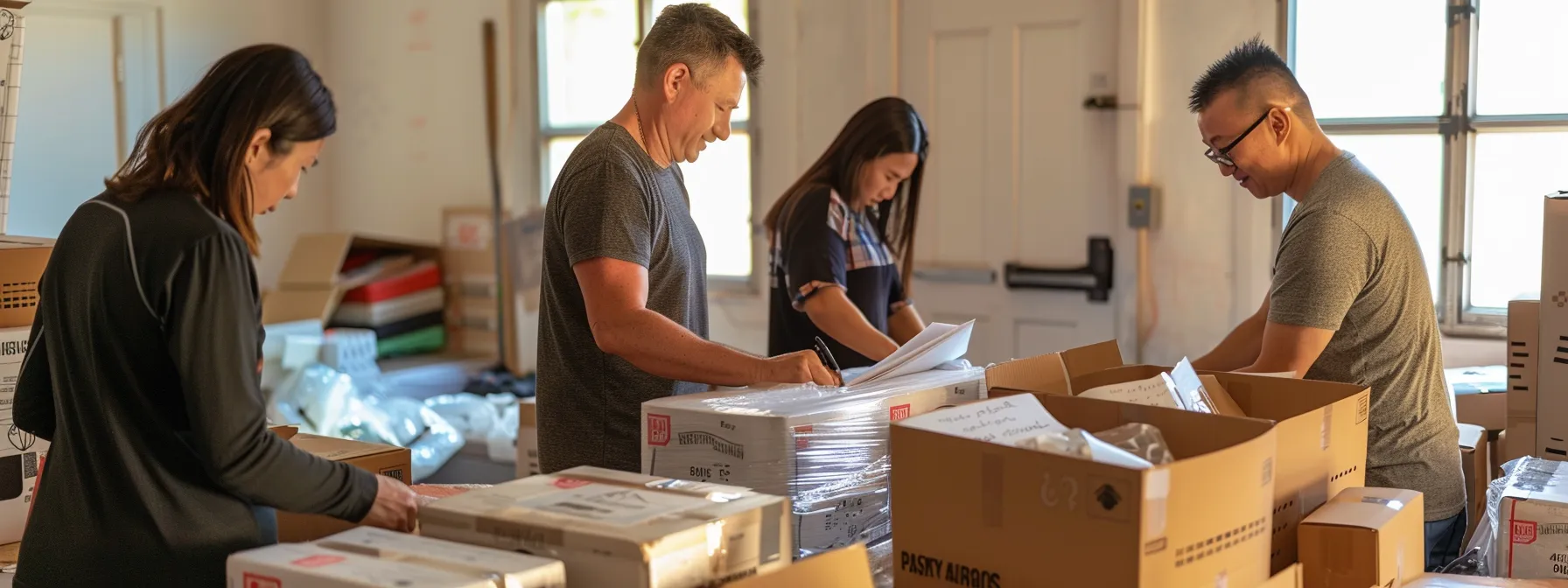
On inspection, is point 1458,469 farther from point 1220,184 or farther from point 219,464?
point 1220,184

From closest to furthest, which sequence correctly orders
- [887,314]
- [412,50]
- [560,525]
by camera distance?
[560,525]
[887,314]
[412,50]

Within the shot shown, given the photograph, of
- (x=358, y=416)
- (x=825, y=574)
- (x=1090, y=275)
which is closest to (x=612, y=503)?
(x=825, y=574)

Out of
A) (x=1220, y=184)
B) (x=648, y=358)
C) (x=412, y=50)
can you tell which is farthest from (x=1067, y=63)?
(x=412, y=50)

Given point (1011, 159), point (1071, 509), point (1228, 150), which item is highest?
point (1011, 159)

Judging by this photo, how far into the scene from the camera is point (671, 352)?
1.78 meters

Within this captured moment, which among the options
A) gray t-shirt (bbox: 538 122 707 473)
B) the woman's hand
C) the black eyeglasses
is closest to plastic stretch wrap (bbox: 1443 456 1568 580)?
the black eyeglasses

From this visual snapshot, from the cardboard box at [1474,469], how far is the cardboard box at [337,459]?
6.64 ft

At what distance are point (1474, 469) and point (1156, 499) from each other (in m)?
1.76

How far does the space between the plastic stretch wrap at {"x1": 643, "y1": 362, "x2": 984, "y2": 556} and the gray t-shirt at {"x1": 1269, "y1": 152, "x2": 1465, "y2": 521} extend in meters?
0.60

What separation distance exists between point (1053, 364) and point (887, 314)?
932 mm

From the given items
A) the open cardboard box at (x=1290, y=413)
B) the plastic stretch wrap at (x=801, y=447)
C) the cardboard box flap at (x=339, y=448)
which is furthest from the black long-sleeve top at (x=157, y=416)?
the open cardboard box at (x=1290, y=413)

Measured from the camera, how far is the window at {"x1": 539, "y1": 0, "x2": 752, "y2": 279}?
16.5 feet

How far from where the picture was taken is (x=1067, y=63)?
4.07 metres

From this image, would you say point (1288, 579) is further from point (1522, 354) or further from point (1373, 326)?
point (1522, 354)
